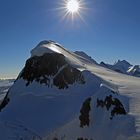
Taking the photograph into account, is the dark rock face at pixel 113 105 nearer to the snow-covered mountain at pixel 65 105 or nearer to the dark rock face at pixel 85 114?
the snow-covered mountain at pixel 65 105

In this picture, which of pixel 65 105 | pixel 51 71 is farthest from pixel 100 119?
pixel 51 71

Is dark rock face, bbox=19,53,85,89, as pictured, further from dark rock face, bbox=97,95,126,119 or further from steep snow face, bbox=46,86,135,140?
dark rock face, bbox=97,95,126,119

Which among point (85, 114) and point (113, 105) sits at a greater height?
point (113, 105)

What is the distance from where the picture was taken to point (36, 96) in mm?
67812

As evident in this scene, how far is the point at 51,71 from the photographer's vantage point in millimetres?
72250

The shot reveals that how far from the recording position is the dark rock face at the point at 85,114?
189ft

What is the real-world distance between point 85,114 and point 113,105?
5.58 m

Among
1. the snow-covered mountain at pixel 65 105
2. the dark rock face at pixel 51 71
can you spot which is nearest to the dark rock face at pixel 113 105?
the snow-covered mountain at pixel 65 105

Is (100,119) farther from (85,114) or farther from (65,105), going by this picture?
(65,105)

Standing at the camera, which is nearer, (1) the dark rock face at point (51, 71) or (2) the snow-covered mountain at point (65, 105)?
(2) the snow-covered mountain at point (65, 105)

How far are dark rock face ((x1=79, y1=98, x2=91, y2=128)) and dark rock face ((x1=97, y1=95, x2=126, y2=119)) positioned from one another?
221 cm

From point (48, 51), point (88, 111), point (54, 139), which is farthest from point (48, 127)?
point (48, 51)

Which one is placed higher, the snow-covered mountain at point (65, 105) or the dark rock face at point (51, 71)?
the dark rock face at point (51, 71)

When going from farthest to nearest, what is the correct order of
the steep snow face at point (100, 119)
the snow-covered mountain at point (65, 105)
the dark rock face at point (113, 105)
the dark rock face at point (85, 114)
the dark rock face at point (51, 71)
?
the dark rock face at point (51, 71) → the dark rock face at point (85, 114) → the dark rock face at point (113, 105) → the snow-covered mountain at point (65, 105) → the steep snow face at point (100, 119)
